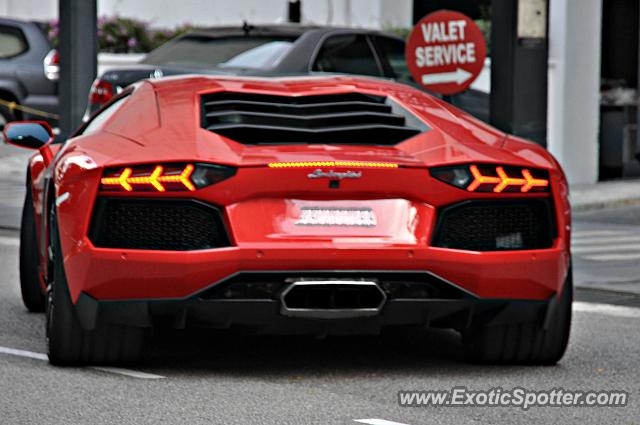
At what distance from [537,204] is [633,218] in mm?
9990

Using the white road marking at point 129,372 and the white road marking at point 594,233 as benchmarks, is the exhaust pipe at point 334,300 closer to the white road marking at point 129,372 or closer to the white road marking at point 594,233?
the white road marking at point 129,372

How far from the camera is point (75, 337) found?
7191 millimetres

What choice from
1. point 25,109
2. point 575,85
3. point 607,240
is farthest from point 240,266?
point 25,109

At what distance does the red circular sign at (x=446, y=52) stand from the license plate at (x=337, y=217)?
7.56m

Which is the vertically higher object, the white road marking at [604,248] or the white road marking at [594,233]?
the white road marking at [604,248]

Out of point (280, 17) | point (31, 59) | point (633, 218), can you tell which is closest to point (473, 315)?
point (633, 218)

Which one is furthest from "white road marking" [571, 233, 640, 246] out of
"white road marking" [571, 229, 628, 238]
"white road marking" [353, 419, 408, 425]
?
"white road marking" [353, 419, 408, 425]

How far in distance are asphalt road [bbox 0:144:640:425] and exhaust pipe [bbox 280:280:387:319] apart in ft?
1.00

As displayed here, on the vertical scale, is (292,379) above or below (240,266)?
below

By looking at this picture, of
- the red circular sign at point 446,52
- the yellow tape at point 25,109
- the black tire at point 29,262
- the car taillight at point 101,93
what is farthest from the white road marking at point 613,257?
the yellow tape at point 25,109

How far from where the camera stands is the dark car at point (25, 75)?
24.5 metres

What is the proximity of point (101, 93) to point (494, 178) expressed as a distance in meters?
7.83

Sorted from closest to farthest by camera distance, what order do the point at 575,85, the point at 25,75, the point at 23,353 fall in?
the point at 23,353, the point at 575,85, the point at 25,75

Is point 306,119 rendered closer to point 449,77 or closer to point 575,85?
point 449,77
